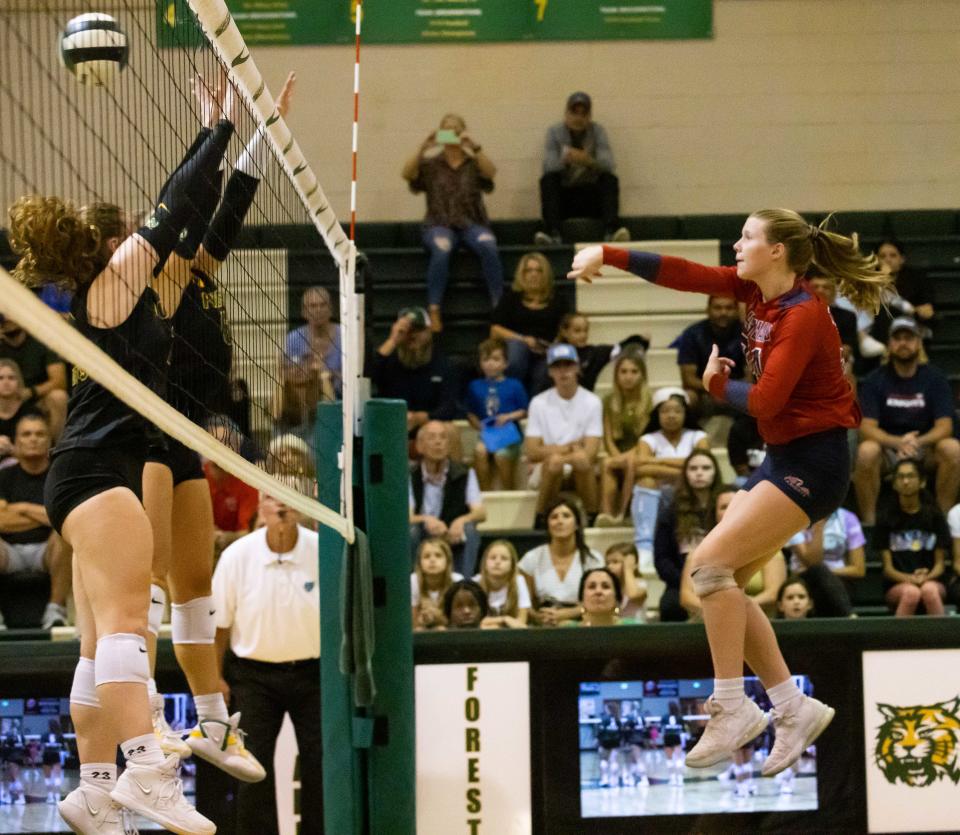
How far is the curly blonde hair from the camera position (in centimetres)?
402

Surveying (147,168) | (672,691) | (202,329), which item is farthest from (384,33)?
(202,329)

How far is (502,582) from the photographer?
8281 millimetres

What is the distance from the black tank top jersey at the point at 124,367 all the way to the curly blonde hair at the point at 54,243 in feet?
0.26

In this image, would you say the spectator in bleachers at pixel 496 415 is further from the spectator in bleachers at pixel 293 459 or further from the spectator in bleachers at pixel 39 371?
the spectator in bleachers at pixel 39 371

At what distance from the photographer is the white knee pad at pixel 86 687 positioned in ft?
13.9

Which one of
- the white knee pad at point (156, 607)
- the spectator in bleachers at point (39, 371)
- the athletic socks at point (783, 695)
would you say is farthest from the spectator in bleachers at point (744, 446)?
the white knee pad at point (156, 607)

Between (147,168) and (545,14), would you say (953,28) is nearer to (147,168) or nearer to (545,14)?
(545,14)

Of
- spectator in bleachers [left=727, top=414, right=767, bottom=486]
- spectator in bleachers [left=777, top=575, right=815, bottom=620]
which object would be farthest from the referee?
spectator in bleachers [left=727, top=414, right=767, bottom=486]

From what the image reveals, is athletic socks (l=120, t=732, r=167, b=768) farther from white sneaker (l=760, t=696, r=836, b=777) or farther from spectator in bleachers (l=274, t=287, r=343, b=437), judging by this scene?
spectator in bleachers (l=274, t=287, r=343, b=437)

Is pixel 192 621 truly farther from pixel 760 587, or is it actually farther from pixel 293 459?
pixel 760 587

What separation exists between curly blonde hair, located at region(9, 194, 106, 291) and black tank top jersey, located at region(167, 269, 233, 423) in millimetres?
616

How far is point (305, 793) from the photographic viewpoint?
23.4 feet

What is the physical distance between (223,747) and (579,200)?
27.0 ft

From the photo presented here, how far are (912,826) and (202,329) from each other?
4.26 meters
